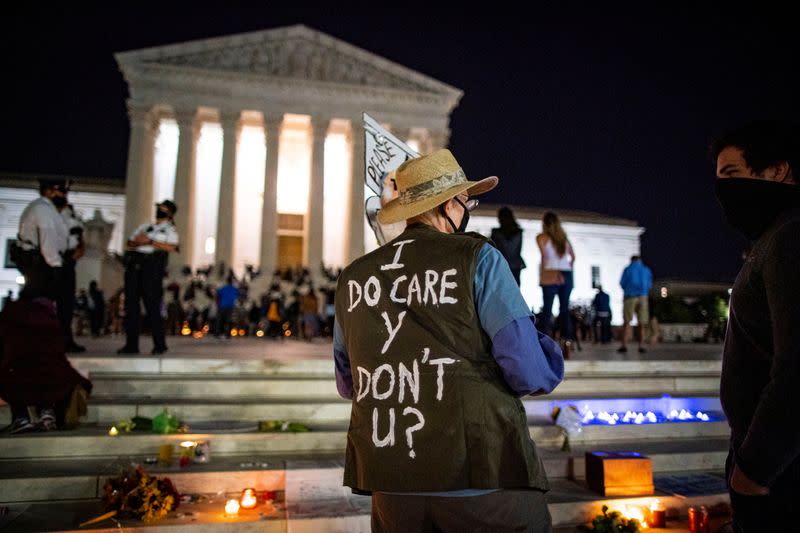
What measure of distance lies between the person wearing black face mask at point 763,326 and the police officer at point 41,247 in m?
6.95

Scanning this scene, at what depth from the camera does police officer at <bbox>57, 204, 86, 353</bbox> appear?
7375 mm

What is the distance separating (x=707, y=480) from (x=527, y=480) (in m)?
3.85

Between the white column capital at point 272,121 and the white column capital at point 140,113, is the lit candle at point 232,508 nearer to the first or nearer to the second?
the white column capital at point 272,121

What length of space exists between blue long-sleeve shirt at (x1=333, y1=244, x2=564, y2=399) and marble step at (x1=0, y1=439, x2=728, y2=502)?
285 centimetres

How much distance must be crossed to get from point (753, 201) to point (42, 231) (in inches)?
293

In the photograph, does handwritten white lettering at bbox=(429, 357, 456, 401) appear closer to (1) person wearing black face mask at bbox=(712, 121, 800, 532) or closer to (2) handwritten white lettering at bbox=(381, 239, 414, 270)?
(2) handwritten white lettering at bbox=(381, 239, 414, 270)

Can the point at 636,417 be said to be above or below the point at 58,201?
below

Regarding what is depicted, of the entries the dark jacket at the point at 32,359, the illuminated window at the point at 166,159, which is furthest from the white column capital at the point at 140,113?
the dark jacket at the point at 32,359

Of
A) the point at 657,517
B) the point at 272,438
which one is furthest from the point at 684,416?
the point at 272,438

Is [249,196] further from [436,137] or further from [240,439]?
[240,439]

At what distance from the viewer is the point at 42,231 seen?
6.68 metres

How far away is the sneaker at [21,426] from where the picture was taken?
4.52 m

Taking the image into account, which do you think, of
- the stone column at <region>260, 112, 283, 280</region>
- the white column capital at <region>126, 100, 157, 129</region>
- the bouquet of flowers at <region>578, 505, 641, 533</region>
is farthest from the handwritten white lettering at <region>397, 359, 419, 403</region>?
the white column capital at <region>126, 100, 157, 129</region>

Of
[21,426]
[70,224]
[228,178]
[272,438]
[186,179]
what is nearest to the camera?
[21,426]
